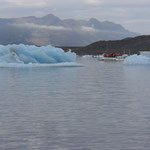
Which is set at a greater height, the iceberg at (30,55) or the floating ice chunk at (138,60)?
the iceberg at (30,55)

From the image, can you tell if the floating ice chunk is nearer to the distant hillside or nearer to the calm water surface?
the calm water surface

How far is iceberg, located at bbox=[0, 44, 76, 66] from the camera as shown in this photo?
144ft

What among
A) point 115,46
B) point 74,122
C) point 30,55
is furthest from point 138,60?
point 115,46

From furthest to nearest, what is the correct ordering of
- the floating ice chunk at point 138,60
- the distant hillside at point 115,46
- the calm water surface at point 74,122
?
the distant hillside at point 115,46 < the floating ice chunk at point 138,60 < the calm water surface at point 74,122

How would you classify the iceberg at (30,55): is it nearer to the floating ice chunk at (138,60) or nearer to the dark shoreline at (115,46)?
the floating ice chunk at (138,60)

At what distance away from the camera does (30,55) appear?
45000mm

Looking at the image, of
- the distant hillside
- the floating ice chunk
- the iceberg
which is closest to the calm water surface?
the iceberg

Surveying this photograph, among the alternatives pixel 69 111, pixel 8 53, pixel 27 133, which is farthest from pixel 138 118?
pixel 8 53

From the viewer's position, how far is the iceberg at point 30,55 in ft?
144

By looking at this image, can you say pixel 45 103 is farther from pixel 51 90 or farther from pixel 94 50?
pixel 94 50

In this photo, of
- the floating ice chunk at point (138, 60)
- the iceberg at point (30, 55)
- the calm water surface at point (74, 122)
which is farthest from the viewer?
the floating ice chunk at point (138, 60)

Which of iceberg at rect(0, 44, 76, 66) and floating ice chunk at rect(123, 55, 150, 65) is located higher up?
iceberg at rect(0, 44, 76, 66)

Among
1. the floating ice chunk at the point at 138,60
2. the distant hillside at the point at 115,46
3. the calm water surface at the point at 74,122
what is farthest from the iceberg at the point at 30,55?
the distant hillside at the point at 115,46

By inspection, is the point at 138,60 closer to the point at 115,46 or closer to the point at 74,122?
the point at 74,122
